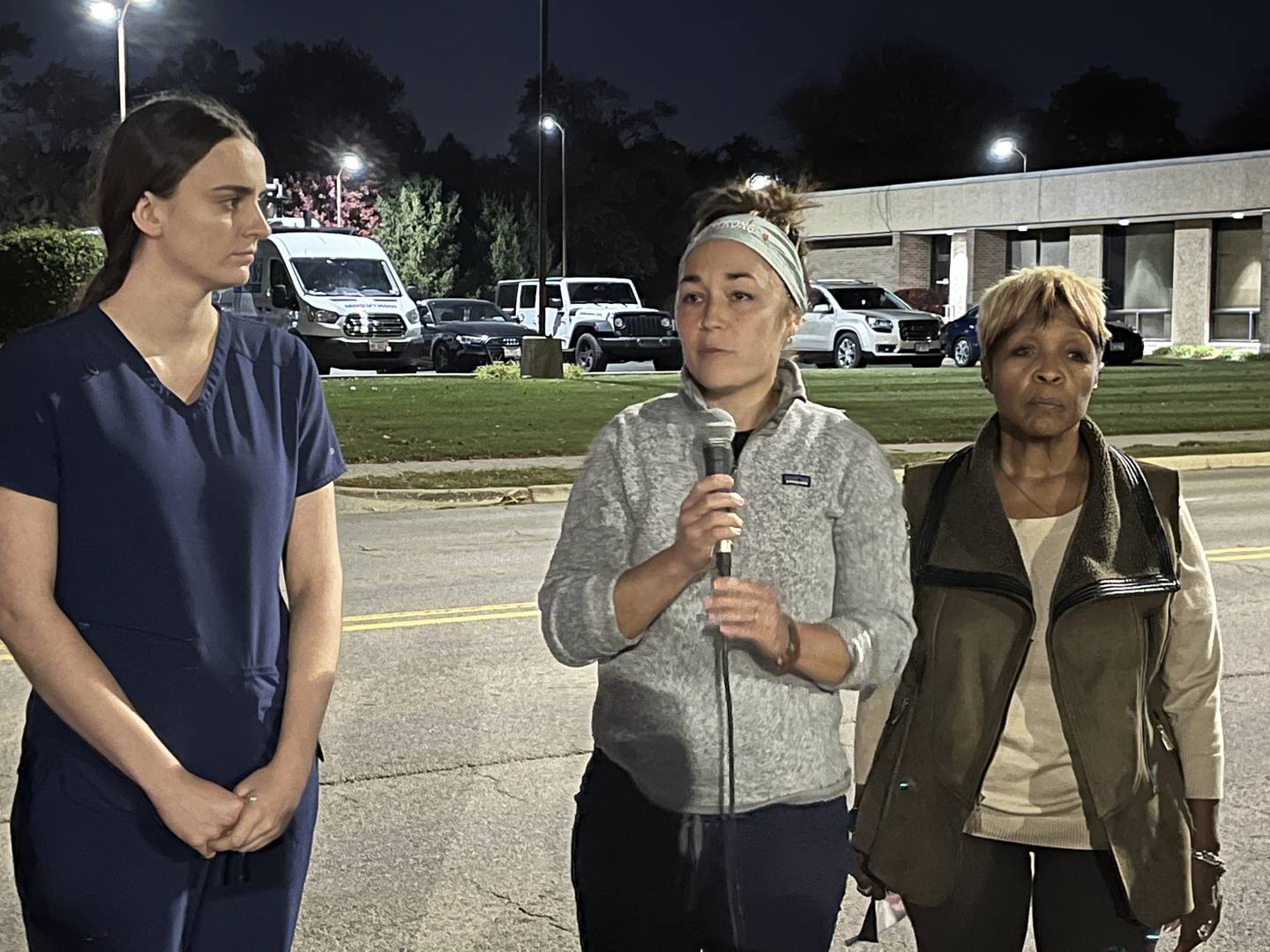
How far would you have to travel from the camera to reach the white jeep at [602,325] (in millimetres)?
33906

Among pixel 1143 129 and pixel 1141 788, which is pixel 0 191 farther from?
pixel 1141 788

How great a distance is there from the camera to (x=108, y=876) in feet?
8.04

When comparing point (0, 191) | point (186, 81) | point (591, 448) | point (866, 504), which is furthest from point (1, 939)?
point (186, 81)

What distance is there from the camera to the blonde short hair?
10.3 ft

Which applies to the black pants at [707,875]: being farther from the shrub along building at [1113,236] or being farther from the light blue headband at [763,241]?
the shrub along building at [1113,236]

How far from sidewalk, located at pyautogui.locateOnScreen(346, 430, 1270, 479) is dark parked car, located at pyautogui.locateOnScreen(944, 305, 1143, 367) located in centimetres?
1582

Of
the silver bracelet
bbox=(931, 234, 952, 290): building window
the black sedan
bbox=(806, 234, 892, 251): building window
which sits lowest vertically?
the silver bracelet

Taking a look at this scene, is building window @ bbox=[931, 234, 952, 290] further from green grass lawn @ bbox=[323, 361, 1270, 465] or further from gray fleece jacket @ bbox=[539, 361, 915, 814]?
gray fleece jacket @ bbox=[539, 361, 915, 814]

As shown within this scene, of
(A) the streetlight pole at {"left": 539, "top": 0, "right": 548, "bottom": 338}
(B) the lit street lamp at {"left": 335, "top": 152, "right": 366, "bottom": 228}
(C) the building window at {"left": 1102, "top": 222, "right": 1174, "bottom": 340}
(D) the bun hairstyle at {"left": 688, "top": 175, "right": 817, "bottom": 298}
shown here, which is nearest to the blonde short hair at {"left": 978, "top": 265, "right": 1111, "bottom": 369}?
(D) the bun hairstyle at {"left": 688, "top": 175, "right": 817, "bottom": 298}

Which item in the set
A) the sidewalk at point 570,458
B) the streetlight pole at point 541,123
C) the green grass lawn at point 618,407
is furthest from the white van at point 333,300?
the sidewalk at point 570,458

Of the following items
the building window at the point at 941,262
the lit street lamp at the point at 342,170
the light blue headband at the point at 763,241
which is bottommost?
the light blue headband at the point at 763,241

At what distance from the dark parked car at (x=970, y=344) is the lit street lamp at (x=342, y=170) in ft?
134

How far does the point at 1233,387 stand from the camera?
27.1 metres

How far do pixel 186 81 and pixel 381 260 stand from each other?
72.1 m
